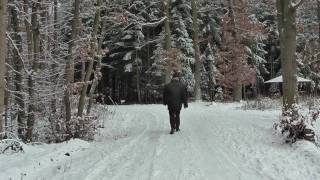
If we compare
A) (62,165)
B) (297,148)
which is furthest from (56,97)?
(297,148)

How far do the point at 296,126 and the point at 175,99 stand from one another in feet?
15.6

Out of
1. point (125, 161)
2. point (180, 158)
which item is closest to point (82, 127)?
point (125, 161)

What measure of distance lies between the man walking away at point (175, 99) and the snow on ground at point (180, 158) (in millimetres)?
488

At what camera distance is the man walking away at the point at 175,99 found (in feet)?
50.4

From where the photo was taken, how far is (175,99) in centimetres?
1545

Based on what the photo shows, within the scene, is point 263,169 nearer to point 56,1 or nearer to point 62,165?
point 62,165

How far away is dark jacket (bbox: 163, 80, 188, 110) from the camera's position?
608 inches

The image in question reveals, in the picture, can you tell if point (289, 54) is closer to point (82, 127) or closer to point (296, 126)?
point (296, 126)

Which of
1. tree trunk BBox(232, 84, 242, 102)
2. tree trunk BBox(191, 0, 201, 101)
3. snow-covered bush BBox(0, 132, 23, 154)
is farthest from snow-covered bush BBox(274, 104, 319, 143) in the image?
tree trunk BBox(191, 0, 201, 101)

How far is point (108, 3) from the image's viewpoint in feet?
62.8

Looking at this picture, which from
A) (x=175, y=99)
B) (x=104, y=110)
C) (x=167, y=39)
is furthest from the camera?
(x=167, y=39)

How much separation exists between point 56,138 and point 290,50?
753cm

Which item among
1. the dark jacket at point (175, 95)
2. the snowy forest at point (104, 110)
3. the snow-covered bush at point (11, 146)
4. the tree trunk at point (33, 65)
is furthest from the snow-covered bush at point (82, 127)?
the snow-covered bush at point (11, 146)

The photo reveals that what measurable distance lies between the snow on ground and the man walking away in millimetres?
488
